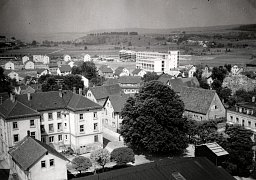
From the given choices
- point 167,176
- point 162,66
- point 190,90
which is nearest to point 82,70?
point 162,66

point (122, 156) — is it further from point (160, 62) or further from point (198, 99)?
point (160, 62)

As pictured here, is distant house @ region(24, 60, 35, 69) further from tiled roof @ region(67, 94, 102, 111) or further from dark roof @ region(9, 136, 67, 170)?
dark roof @ region(9, 136, 67, 170)

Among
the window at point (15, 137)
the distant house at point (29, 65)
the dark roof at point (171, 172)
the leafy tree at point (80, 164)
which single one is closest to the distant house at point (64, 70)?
the distant house at point (29, 65)

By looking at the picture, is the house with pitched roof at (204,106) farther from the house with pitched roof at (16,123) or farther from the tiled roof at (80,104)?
the house with pitched roof at (16,123)

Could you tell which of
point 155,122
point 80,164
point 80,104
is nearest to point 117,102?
point 80,104

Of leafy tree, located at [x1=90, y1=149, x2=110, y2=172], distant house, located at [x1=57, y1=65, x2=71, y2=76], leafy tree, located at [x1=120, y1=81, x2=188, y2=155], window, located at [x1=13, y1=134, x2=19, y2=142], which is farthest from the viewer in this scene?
distant house, located at [x1=57, y1=65, x2=71, y2=76]

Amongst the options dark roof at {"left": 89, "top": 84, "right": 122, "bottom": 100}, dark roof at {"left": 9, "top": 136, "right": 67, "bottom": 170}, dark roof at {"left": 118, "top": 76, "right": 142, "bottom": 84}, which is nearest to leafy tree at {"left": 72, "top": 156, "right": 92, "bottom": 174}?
dark roof at {"left": 9, "top": 136, "right": 67, "bottom": 170}

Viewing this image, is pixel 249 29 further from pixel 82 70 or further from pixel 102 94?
pixel 102 94
